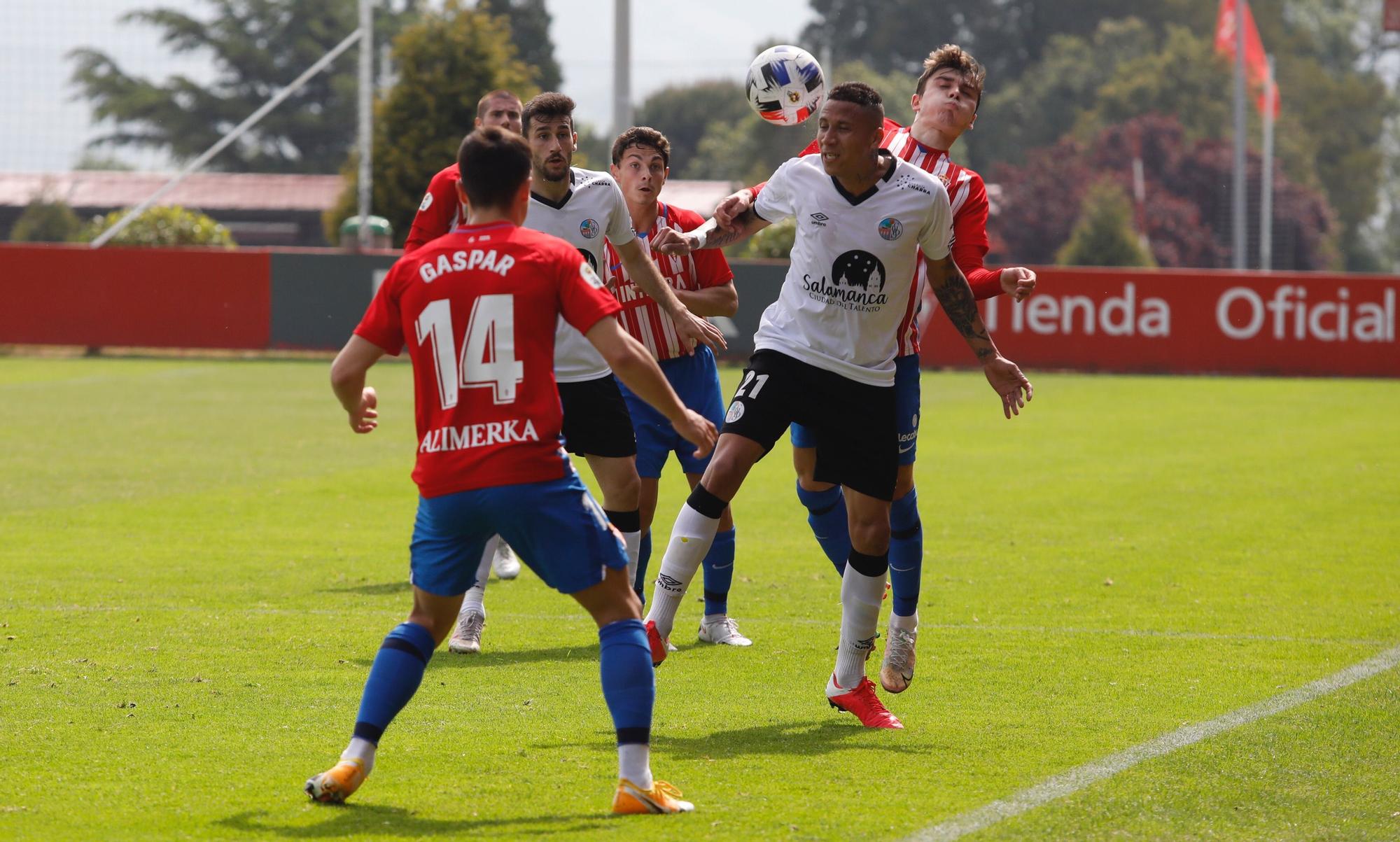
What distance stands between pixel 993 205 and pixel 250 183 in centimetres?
3005

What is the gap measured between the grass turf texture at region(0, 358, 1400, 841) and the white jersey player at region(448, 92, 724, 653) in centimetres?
87

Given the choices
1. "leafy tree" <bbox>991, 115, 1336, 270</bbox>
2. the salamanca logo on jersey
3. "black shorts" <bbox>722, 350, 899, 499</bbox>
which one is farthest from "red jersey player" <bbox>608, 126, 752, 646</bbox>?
"leafy tree" <bbox>991, 115, 1336, 270</bbox>

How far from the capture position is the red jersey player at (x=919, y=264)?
21.6 ft

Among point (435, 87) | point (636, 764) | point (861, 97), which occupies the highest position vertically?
point (435, 87)

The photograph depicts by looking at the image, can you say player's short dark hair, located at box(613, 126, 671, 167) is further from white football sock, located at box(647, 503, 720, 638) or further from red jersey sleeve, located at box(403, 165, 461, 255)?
white football sock, located at box(647, 503, 720, 638)

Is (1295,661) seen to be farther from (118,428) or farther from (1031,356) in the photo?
(1031,356)

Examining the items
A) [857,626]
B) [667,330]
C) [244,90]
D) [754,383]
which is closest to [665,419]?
[667,330]

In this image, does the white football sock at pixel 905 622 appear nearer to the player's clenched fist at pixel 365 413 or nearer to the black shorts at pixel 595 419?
the black shorts at pixel 595 419

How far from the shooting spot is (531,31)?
255 ft

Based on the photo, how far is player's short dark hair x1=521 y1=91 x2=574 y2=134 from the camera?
22.9 feet

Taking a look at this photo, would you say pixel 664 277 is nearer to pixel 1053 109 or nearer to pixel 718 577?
pixel 718 577

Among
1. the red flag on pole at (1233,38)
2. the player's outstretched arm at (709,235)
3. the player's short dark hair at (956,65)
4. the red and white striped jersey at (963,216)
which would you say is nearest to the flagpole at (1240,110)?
the red flag on pole at (1233,38)

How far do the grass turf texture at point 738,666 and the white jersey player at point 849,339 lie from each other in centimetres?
64

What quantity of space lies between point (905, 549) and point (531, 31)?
242 feet
